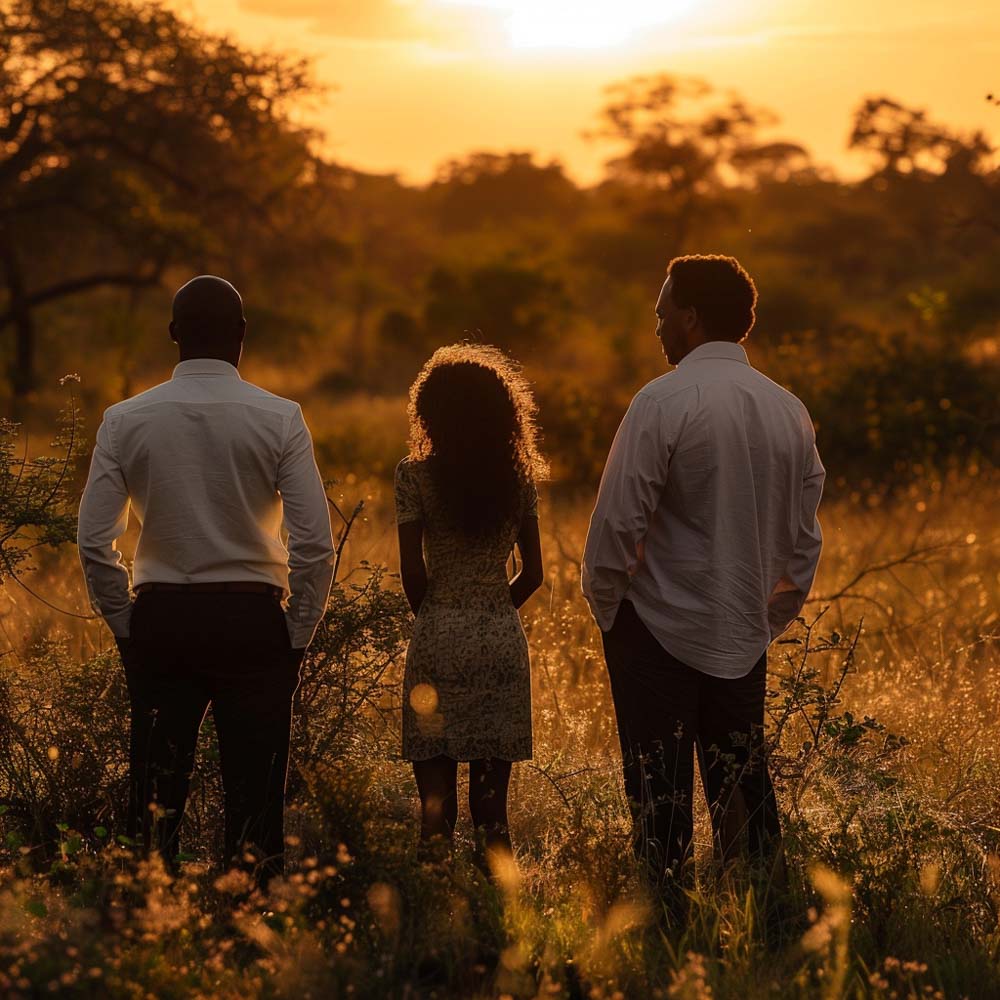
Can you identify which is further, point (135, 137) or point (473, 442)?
point (135, 137)

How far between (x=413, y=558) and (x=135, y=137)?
17.0 meters

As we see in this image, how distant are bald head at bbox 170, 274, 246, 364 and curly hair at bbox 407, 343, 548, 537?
1.85ft

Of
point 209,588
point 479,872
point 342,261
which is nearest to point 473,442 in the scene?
point 209,588

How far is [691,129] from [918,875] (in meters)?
40.7

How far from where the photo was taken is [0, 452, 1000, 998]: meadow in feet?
10.3

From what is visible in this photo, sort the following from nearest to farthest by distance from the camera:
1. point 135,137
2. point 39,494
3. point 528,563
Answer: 1. point 528,563
2. point 39,494
3. point 135,137

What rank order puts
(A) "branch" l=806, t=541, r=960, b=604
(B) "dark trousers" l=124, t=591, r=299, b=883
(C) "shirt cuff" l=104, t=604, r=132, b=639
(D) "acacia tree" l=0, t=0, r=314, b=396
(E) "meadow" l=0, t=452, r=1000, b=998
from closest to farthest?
(E) "meadow" l=0, t=452, r=1000, b=998 → (B) "dark trousers" l=124, t=591, r=299, b=883 → (C) "shirt cuff" l=104, t=604, r=132, b=639 → (A) "branch" l=806, t=541, r=960, b=604 → (D) "acacia tree" l=0, t=0, r=314, b=396

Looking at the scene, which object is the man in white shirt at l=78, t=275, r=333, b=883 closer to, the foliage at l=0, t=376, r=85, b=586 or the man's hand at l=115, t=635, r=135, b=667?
the man's hand at l=115, t=635, r=135, b=667

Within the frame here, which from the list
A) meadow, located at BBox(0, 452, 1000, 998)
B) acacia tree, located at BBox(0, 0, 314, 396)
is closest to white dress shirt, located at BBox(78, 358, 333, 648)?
meadow, located at BBox(0, 452, 1000, 998)

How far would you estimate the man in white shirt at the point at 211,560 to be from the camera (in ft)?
11.8

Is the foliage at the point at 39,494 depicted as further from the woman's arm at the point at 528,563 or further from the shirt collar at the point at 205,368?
the woman's arm at the point at 528,563

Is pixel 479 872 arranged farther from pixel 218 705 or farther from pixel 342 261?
pixel 342 261

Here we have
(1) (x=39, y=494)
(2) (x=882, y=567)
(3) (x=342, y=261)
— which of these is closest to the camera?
(1) (x=39, y=494)

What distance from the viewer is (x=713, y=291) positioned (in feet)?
12.6
